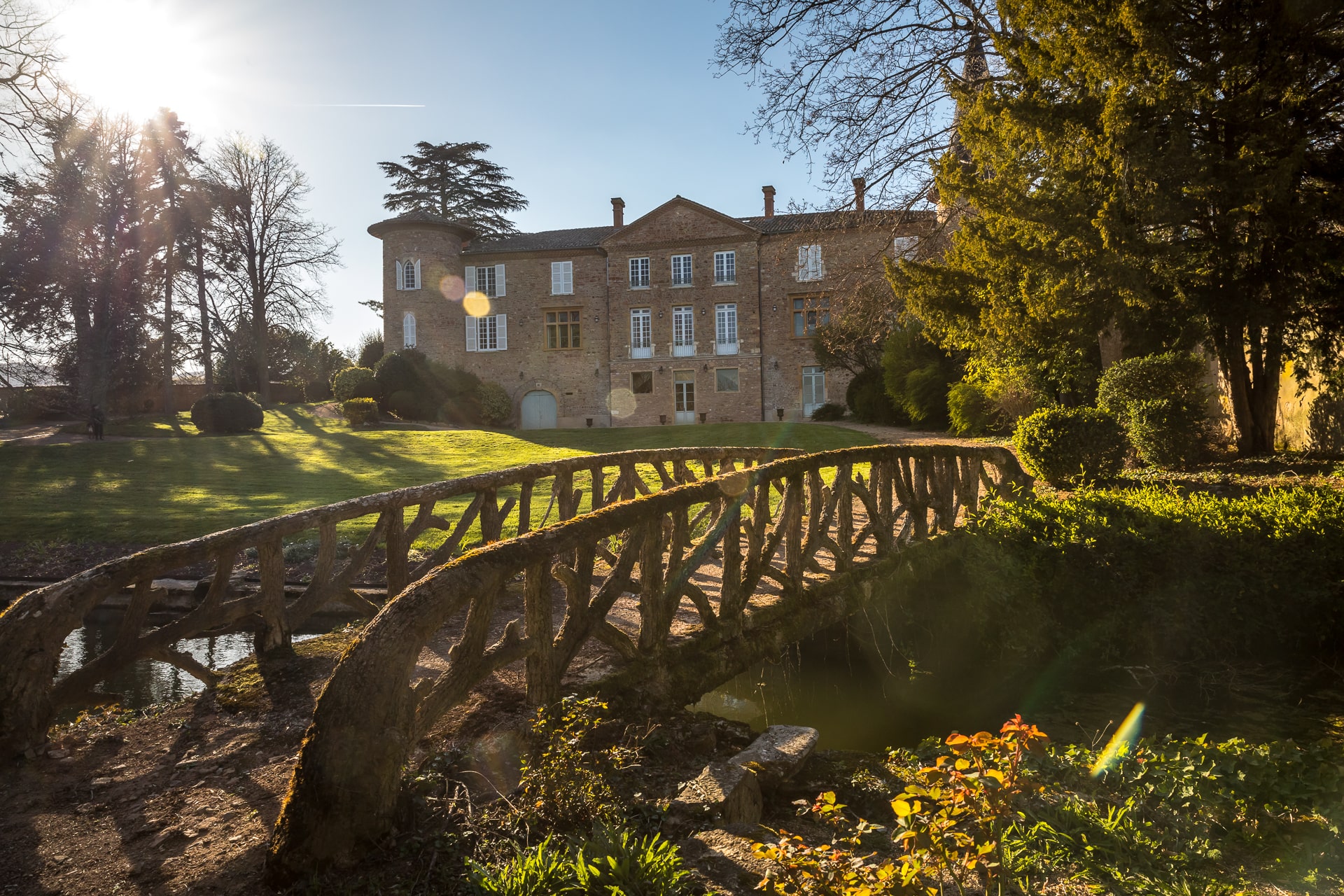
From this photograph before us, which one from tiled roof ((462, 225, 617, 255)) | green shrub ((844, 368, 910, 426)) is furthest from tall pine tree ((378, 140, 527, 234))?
green shrub ((844, 368, 910, 426))

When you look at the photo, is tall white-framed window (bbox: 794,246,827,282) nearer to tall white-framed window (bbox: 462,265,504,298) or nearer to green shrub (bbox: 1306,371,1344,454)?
tall white-framed window (bbox: 462,265,504,298)

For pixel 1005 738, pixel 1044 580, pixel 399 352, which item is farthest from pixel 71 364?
pixel 1005 738

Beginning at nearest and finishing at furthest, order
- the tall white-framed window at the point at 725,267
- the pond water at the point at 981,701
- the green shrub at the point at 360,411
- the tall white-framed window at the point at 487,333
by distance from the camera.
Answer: the pond water at the point at 981,701 < the green shrub at the point at 360,411 < the tall white-framed window at the point at 725,267 < the tall white-framed window at the point at 487,333

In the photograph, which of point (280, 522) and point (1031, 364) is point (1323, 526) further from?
point (1031, 364)

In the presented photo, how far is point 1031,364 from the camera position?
54.4 feet

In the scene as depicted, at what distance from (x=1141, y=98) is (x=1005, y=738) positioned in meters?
11.4

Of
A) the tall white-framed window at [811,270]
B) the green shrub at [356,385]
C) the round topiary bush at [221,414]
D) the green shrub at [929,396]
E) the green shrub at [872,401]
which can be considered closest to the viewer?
the green shrub at [929,396]

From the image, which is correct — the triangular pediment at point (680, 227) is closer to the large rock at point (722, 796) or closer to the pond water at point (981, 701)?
the pond water at point (981, 701)

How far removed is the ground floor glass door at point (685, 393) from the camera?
112ft

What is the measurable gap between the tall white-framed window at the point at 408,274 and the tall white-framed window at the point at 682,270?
1089cm

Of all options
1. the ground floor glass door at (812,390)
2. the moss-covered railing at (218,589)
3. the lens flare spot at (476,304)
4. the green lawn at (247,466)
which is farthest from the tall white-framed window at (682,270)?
the moss-covered railing at (218,589)

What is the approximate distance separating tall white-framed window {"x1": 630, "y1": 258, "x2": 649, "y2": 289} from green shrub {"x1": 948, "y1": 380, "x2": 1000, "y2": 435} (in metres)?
17.3

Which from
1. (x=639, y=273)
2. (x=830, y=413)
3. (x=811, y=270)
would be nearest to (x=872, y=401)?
(x=830, y=413)

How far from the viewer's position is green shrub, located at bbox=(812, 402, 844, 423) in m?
30.5
